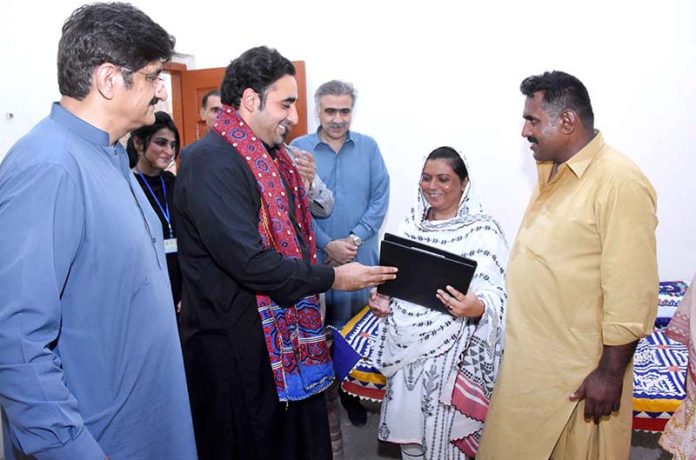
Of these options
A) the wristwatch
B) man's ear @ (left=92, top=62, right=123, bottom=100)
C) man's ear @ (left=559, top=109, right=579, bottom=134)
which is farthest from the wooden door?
man's ear @ (left=92, top=62, right=123, bottom=100)

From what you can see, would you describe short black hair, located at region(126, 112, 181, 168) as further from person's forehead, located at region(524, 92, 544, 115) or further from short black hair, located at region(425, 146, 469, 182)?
person's forehead, located at region(524, 92, 544, 115)

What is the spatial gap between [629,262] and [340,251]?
1799 millimetres

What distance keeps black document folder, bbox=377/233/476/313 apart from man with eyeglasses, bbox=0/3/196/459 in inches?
35.0

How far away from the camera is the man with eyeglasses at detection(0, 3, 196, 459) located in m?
1.09

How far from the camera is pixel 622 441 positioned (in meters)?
1.90

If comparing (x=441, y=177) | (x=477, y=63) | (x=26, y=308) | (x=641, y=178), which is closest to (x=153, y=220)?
(x=26, y=308)

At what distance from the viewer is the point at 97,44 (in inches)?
49.9

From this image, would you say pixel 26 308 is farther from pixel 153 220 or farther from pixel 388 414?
pixel 388 414

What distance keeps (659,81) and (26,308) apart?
13.9ft

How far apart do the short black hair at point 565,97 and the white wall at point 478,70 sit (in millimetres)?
2453

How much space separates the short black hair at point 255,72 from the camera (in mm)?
1887

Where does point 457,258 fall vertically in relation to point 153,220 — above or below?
below

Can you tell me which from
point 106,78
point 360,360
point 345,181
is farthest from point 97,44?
point 345,181

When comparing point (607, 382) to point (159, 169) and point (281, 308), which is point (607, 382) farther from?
point (159, 169)
